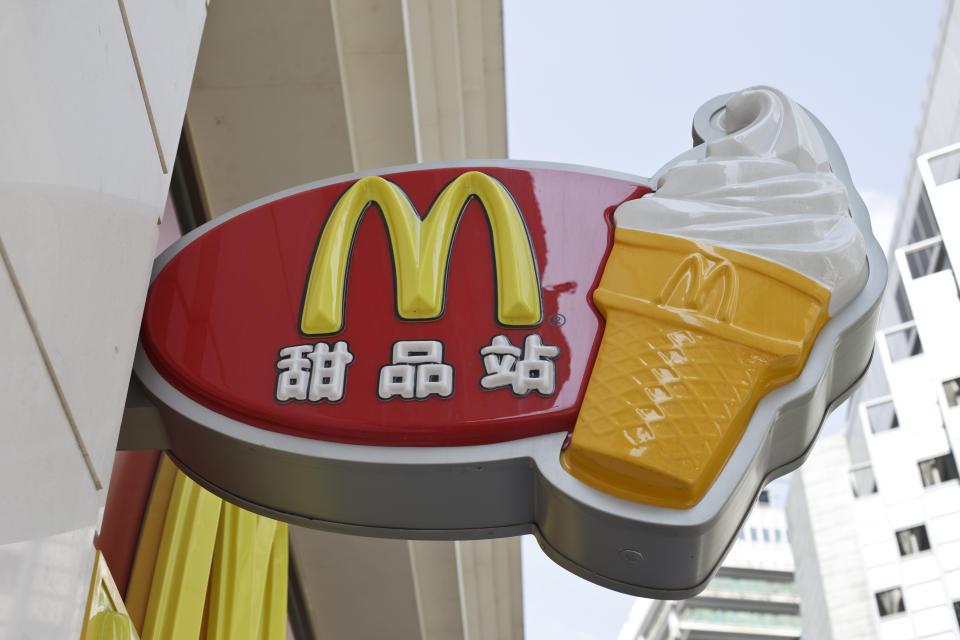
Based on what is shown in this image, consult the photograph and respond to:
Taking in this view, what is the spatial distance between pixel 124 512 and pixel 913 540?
2766cm

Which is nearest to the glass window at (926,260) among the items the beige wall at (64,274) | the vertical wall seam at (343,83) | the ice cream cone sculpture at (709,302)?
the vertical wall seam at (343,83)

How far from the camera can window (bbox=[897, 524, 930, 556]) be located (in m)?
26.7

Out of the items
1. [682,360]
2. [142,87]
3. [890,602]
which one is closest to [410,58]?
[142,87]

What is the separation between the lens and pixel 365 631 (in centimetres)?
710

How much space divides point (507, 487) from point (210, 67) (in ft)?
10.4

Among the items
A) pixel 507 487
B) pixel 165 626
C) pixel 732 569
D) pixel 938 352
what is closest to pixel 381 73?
pixel 165 626

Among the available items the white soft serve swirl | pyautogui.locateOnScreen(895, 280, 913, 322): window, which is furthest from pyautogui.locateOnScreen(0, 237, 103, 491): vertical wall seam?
pyautogui.locateOnScreen(895, 280, 913, 322): window

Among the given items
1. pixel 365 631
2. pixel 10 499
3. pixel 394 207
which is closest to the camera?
pixel 10 499

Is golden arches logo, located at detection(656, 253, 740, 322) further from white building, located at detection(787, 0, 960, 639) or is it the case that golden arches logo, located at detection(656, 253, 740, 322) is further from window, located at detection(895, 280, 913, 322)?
window, located at detection(895, 280, 913, 322)

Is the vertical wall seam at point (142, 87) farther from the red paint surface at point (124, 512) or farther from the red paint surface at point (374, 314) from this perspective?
the red paint surface at point (124, 512)

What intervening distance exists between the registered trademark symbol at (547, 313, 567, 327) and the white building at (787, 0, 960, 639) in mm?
22479

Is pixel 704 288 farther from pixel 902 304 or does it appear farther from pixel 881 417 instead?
pixel 902 304

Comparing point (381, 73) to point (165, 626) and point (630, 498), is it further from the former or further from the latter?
point (630, 498)

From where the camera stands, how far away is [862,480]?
105ft
